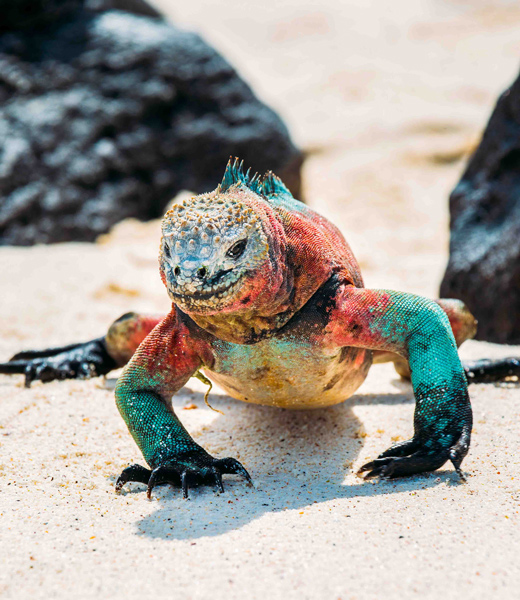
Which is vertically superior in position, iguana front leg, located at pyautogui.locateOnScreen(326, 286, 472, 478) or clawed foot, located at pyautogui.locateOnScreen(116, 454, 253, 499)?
iguana front leg, located at pyautogui.locateOnScreen(326, 286, 472, 478)

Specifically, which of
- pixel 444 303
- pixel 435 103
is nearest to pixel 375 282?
pixel 444 303

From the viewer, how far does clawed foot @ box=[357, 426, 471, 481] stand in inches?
115

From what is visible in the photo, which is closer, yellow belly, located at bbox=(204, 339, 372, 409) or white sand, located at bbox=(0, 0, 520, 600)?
white sand, located at bbox=(0, 0, 520, 600)

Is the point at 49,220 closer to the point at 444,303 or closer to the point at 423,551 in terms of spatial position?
the point at 444,303

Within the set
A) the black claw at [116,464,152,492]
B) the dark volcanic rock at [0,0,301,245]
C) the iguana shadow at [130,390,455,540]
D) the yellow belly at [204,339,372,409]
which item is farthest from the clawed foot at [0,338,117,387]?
the dark volcanic rock at [0,0,301,245]

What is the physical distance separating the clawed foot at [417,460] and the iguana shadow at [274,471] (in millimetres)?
44

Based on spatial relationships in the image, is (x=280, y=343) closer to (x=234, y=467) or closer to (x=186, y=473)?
(x=234, y=467)

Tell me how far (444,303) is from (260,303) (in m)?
1.71

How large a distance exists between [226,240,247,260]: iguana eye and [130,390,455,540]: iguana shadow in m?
1.04

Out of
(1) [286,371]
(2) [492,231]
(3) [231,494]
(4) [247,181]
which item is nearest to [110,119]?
(2) [492,231]

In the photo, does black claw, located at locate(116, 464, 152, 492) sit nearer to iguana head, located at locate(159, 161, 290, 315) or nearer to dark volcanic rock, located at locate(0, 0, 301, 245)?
iguana head, located at locate(159, 161, 290, 315)

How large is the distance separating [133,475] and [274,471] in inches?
26.7

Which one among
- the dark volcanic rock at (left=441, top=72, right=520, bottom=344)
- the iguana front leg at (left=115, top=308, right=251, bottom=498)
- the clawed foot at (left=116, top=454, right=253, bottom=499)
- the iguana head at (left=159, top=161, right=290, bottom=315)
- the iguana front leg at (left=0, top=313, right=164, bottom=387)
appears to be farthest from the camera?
the dark volcanic rock at (left=441, top=72, right=520, bottom=344)

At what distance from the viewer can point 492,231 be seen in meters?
6.28
